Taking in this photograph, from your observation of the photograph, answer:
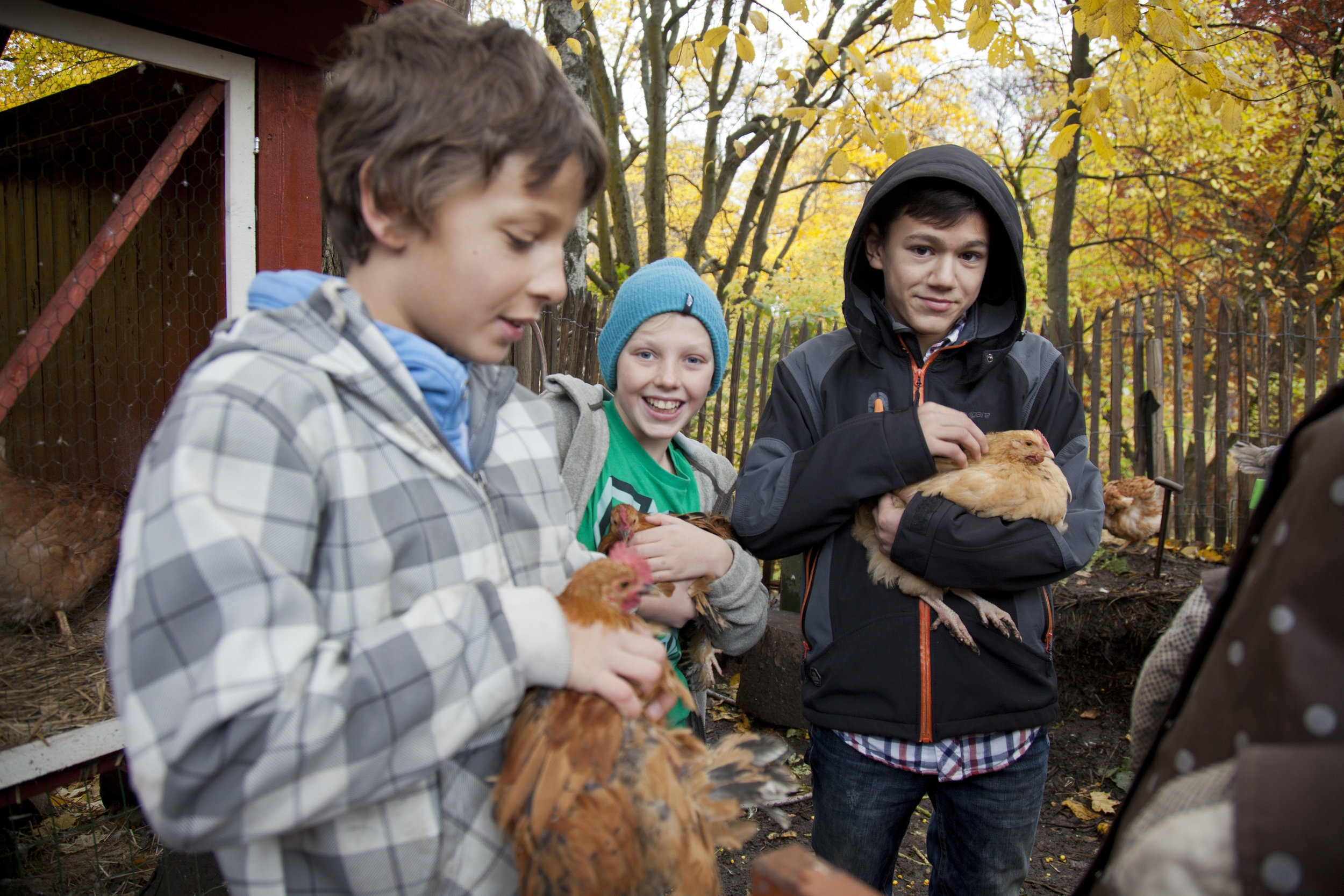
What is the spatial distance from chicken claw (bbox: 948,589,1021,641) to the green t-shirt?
34.5 inches

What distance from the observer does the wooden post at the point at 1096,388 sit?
6.14m

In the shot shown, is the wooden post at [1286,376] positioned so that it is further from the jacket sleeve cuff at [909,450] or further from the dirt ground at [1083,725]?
the jacket sleeve cuff at [909,450]

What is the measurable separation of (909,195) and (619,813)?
6.14ft

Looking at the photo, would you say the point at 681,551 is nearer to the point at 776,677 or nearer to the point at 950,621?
the point at 950,621

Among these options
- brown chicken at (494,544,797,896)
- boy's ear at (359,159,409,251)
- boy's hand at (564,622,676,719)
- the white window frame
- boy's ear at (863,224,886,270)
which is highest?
the white window frame

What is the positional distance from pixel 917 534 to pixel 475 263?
1385 mm

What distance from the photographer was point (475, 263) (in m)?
1.11

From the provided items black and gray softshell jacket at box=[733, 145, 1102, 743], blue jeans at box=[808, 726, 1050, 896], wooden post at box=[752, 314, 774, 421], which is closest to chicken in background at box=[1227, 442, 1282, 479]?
black and gray softshell jacket at box=[733, 145, 1102, 743]

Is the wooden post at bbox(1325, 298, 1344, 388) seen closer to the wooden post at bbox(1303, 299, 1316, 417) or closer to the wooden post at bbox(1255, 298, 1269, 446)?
the wooden post at bbox(1303, 299, 1316, 417)

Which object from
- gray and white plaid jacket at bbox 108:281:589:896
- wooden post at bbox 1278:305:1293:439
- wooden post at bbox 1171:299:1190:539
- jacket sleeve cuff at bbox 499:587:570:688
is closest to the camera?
gray and white plaid jacket at bbox 108:281:589:896

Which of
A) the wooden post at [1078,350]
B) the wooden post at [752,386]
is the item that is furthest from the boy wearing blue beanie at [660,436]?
the wooden post at [1078,350]

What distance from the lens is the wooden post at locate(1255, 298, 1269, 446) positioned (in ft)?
19.8

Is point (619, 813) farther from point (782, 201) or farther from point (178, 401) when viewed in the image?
point (782, 201)

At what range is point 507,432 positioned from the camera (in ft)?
4.36
